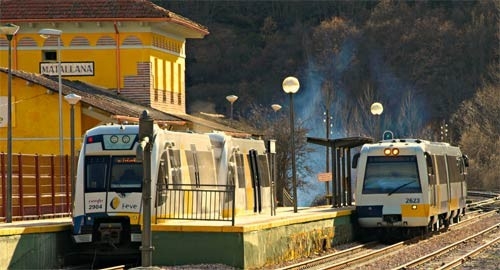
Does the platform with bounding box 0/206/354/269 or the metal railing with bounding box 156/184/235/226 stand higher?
the metal railing with bounding box 156/184/235/226

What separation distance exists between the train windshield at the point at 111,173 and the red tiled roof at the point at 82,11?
2627cm

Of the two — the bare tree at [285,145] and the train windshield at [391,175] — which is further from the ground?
the bare tree at [285,145]

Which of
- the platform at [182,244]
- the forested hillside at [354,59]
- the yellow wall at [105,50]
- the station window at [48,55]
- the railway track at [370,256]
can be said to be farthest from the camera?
the forested hillside at [354,59]

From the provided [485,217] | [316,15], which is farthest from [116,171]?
[316,15]

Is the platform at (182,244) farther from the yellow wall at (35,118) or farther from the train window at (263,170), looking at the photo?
the yellow wall at (35,118)

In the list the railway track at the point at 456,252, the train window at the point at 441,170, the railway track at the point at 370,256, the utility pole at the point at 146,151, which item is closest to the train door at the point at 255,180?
the railway track at the point at 370,256

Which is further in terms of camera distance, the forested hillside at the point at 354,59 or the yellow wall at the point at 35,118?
the forested hillside at the point at 354,59

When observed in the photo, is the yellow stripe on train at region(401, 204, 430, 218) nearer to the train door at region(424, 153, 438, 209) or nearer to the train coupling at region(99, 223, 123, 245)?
the train door at region(424, 153, 438, 209)

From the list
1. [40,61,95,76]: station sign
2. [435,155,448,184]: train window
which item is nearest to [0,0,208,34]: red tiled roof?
[40,61,95,76]: station sign

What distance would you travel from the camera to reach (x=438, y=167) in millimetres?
40500

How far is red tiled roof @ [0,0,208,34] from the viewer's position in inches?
2217

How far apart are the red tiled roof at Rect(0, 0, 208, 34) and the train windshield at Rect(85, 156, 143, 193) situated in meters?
26.3

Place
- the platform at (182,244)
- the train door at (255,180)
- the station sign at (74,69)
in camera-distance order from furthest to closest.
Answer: the station sign at (74,69), the train door at (255,180), the platform at (182,244)

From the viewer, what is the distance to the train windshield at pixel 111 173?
29891 millimetres
